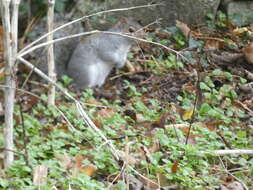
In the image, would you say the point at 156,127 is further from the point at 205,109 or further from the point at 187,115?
the point at 205,109

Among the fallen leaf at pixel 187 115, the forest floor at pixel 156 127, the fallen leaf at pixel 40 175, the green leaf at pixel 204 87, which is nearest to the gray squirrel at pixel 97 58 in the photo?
the forest floor at pixel 156 127

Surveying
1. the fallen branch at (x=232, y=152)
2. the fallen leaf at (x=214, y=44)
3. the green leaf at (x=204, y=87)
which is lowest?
the fallen branch at (x=232, y=152)

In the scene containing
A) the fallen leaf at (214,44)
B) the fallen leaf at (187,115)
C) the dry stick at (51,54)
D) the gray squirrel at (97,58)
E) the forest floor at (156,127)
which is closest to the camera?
the forest floor at (156,127)

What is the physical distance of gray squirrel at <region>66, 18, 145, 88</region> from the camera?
5.71 meters

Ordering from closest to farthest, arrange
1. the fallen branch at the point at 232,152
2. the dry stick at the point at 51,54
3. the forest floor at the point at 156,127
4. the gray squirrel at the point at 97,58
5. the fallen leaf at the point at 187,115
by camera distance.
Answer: the forest floor at the point at 156,127, the fallen branch at the point at 232,152, the fallen leaf at the point at 187,115, the dry stick at the point at 51,54, the gray squirrel at the point at 97,58

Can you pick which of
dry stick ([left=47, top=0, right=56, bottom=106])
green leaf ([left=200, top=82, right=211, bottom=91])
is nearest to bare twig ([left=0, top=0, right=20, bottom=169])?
dry stick ([left=47, top=0, right=56, bottom=106])

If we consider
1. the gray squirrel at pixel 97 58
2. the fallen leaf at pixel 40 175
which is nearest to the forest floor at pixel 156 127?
the fallen leaf at pixel 40 175

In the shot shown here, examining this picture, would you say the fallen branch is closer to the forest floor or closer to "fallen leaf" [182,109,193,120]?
the forest floor

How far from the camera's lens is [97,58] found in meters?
5.86

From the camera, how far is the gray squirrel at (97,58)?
5.71 meters

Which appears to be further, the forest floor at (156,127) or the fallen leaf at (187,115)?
the fallen leaf at (187,115)

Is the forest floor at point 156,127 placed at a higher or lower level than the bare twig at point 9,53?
lower

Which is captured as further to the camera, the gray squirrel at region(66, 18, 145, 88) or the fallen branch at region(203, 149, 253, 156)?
the gray squirrel at region(66, 18, 145, 88)

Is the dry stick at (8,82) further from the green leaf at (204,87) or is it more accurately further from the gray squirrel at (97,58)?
the gray squirrel at (97,58)
